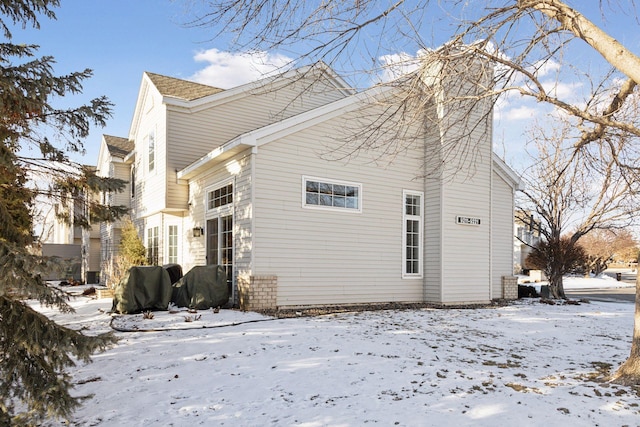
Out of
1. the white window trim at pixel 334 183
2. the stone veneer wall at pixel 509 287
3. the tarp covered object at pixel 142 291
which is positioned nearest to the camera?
the tarp covered object at pixel 142 291

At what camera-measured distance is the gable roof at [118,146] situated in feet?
59.3

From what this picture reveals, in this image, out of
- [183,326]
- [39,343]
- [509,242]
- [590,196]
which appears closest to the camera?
[39,343]

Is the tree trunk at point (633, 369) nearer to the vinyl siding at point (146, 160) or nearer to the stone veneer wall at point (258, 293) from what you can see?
the stone veneer wall at point (258, 293)

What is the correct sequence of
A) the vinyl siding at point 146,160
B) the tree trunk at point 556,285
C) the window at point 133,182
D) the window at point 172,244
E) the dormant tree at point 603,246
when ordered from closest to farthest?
the vinyl siding at point 146,160 → the window at point 172,244 → the tree trunk at point 556,285 → the window at point 133,182 → the dormant tree at point 603,246

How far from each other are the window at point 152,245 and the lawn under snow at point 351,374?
20.6 feet

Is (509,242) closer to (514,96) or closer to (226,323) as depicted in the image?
(514,96)

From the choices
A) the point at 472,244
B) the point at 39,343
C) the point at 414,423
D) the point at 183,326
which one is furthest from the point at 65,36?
the point at 472,244

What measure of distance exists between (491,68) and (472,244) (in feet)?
22.0

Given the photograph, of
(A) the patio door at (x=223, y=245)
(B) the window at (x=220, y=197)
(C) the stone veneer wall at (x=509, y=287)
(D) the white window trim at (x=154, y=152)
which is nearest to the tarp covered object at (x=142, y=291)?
(A) the patio door at (x=223, y=245)

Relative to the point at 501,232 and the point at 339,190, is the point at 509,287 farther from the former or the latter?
the point at 339,190

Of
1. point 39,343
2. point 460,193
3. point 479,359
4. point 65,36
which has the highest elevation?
point 65,36

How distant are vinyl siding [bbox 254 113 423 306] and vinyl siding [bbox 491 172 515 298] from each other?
10.5 ft

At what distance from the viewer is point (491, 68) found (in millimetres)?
5953

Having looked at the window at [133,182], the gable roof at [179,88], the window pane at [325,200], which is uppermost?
the gable roof at [179,88]
